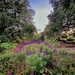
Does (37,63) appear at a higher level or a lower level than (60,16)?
lower

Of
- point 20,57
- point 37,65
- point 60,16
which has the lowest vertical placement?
point 37,65

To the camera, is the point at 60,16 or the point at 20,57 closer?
the point at 20,57

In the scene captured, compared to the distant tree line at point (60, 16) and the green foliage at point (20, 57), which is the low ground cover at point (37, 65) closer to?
the green foliage at point (20, 57)

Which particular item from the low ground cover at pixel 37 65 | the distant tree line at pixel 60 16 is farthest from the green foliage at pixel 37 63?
the distant tree line at pixel 60 16

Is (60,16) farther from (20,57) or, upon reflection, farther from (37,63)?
(37,63)

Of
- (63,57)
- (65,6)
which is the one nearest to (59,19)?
(65,6)

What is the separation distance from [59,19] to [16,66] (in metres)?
13.7

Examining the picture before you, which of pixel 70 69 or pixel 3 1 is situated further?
pixel 3 1

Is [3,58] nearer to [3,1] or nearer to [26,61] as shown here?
[26,61]

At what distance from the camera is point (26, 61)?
6.66 metres

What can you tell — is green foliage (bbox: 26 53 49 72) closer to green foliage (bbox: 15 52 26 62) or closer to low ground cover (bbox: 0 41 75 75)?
low ground cover (bbox: 0 41 75 75)

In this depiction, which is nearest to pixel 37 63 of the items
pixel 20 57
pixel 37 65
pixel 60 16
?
pixel 37 65

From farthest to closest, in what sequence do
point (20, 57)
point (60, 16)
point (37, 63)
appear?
point (60, 16) → point (20, 57) → point (37, 63)

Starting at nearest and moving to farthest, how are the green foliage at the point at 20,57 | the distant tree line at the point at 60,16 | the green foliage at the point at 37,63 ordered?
the green foliage at the point at 37,63 → the green foliage at the point at 20,57 → the distant tree line at the point at 60,16
